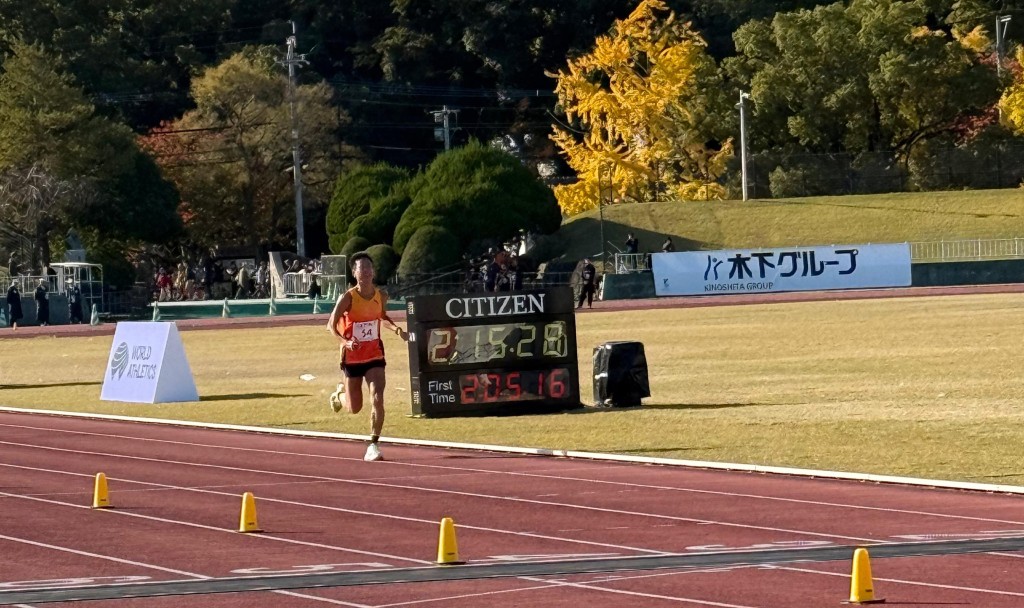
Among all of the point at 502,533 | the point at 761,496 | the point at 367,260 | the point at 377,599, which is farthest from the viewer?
the point at 367,260

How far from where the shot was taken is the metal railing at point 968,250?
64.6 meters

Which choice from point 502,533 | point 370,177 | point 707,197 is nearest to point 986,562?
point 502,533

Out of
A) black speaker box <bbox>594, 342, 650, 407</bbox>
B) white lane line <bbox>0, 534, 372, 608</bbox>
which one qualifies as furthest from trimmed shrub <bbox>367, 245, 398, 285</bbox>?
white lane line <bbox>0, 534, 372, 608</bbox>

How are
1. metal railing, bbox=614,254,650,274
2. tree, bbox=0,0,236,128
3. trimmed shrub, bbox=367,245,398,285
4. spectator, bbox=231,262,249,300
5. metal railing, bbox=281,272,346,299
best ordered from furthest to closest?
1. tree, bbox=0,0,236,128
2. spectator, bbox=231,262,249,300
3. trimmed shrub, bbox=367,245,398,285
4. metal railing, bbox=614,254,650,274
5. metal railing, bbox=281,272,346,299

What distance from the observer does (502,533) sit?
12.6m

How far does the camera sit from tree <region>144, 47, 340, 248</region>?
87.1 meters

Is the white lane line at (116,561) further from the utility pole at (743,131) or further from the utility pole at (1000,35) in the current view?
the utility pole at (1000,35)

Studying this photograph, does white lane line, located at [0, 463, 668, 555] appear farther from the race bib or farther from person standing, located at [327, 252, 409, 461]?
the race bib

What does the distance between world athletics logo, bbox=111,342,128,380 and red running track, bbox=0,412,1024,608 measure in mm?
10197

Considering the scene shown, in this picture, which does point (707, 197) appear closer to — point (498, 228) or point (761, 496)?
point (498, 228)

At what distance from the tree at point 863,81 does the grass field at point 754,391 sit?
3650 centimetres

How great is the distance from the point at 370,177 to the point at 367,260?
6342 centimetres

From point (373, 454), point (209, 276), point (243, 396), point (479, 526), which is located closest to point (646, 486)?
point (479, 526)

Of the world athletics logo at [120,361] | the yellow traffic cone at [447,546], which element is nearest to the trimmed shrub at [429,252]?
the world athletics logo at [120,361]
